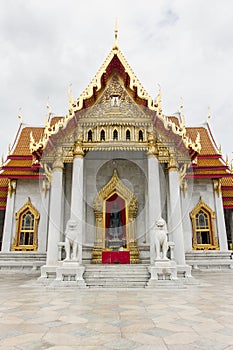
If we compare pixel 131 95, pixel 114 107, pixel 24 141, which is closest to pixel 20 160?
pixel 24 141

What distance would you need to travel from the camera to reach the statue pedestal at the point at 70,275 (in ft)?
23.8

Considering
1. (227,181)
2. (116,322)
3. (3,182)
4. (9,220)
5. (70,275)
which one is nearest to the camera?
(116,322)

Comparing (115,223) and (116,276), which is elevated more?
(115,223)

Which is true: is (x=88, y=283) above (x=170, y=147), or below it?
below

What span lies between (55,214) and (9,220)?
15.0ft

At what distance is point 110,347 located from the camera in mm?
2713

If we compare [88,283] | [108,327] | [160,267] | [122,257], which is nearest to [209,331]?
[108,327]

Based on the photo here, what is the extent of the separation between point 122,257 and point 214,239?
4665mm

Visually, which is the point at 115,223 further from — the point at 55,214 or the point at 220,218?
the point at 220,218

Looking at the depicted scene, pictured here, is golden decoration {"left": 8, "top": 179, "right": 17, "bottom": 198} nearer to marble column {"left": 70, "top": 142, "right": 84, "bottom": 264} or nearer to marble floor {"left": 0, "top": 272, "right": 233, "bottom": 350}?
marble column {"left": 70, "top": 142, "right": 84, "bottom": 264}

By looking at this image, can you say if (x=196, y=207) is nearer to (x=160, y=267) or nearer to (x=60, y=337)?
(x=160, y=267)

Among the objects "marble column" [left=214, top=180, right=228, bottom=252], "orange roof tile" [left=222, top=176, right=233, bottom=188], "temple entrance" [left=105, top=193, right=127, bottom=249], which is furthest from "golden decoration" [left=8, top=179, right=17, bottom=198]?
"orange roof tile" [left=222, top=176, right=233, bottom=188]

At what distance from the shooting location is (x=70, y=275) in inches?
290

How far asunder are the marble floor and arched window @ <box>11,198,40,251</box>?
6225 millimetres
